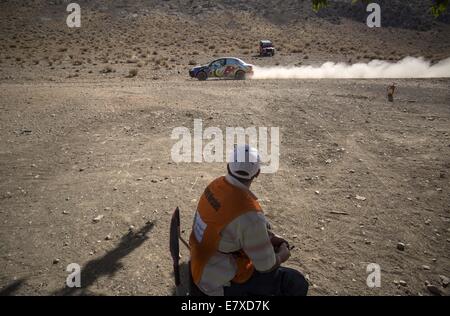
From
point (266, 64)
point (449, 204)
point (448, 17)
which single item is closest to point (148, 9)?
point (266, 64)

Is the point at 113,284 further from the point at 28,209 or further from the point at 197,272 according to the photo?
the point at 28,209

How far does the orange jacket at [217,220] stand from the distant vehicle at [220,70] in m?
17.8

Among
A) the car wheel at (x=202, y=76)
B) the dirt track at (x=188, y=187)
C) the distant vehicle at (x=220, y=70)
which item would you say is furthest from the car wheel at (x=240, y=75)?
the dirt track at (x=188, y=187)

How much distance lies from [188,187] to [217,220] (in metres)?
4.36

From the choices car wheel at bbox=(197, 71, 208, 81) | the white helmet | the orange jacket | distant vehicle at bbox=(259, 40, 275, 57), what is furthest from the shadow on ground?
distant vehicle at bbox=(259, 40, 275, 57)

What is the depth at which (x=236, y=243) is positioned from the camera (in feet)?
9.38

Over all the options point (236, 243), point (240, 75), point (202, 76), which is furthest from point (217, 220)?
point (240, 75)

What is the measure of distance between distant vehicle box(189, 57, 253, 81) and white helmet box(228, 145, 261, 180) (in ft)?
58.3

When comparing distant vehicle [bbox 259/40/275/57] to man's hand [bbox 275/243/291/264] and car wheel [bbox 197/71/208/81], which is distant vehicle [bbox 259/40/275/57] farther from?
man's hand [bbox 275/243/291/264]

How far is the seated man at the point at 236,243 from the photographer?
9.15ft

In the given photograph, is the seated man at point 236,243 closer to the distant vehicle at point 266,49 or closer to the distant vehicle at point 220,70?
the distant vehicle at point 220,70

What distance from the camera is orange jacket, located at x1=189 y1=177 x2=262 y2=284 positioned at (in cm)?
279

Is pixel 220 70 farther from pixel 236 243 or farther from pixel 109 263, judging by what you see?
pixel 236 243

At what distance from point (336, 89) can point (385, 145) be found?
731cm
